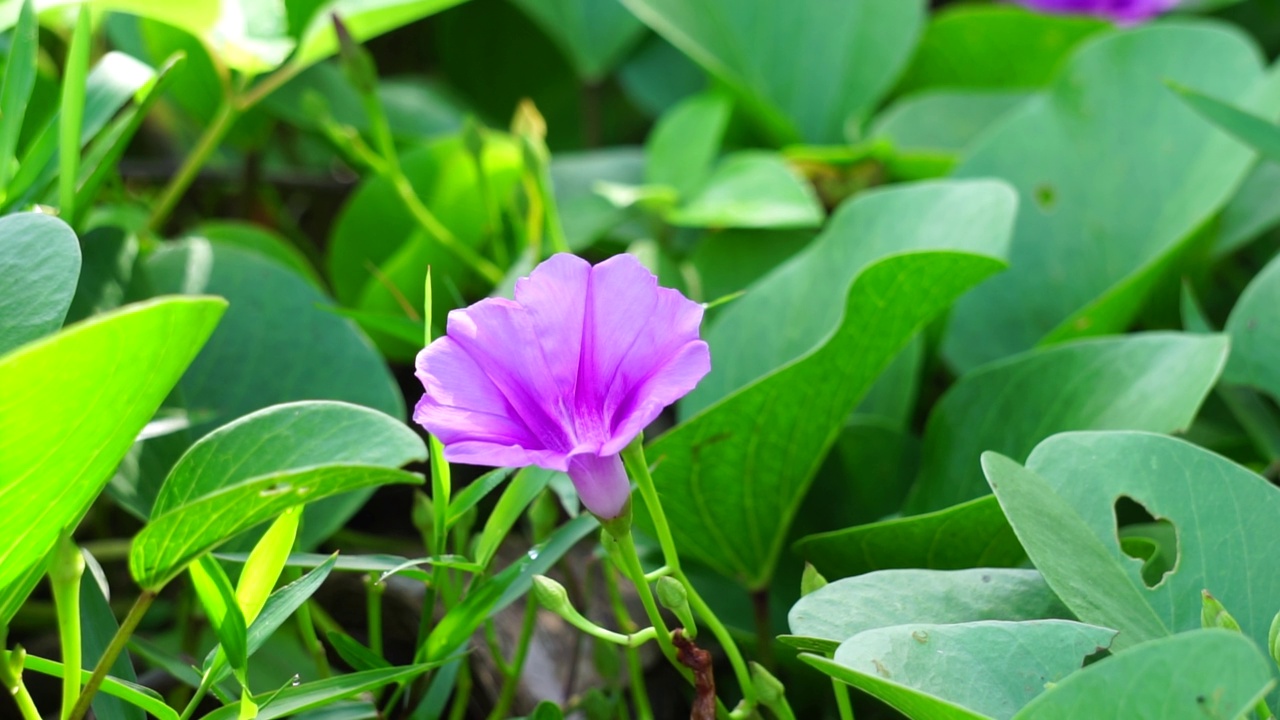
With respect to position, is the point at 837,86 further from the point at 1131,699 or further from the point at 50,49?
the point at 1131,699

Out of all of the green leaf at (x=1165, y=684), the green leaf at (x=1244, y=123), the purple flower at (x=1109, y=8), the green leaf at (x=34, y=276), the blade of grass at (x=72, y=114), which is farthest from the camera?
the purple flower at (x=1109, y=8)

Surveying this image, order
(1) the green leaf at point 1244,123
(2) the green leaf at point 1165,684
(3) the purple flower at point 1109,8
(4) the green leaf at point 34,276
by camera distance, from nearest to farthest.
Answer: (2) the green leaf at point 1165,684 < (4) the green leaf at point 34,276 < (1) the green leaf at point 1244,123 < (3) the purple flower at point 1109,8

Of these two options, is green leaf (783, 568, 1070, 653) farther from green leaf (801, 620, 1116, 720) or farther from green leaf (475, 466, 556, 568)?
green leaf (475, 466, 556, 568)

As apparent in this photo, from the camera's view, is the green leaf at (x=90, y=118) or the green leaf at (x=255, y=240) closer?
the green leaf at (x=90, y=118)

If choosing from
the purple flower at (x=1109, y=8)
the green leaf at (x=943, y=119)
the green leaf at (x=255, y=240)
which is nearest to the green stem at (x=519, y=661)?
the green leaf at (x=255, y=240)

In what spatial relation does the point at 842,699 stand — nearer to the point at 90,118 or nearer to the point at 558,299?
the point at 558,299

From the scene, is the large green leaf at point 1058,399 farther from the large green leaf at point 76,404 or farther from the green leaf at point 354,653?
the large green leaf at point 76,404

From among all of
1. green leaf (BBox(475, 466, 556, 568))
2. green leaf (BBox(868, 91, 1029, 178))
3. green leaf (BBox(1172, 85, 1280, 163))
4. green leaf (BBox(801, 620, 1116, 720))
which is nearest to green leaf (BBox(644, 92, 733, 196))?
green leaf (BBox(868, 91, 1029, 178))
